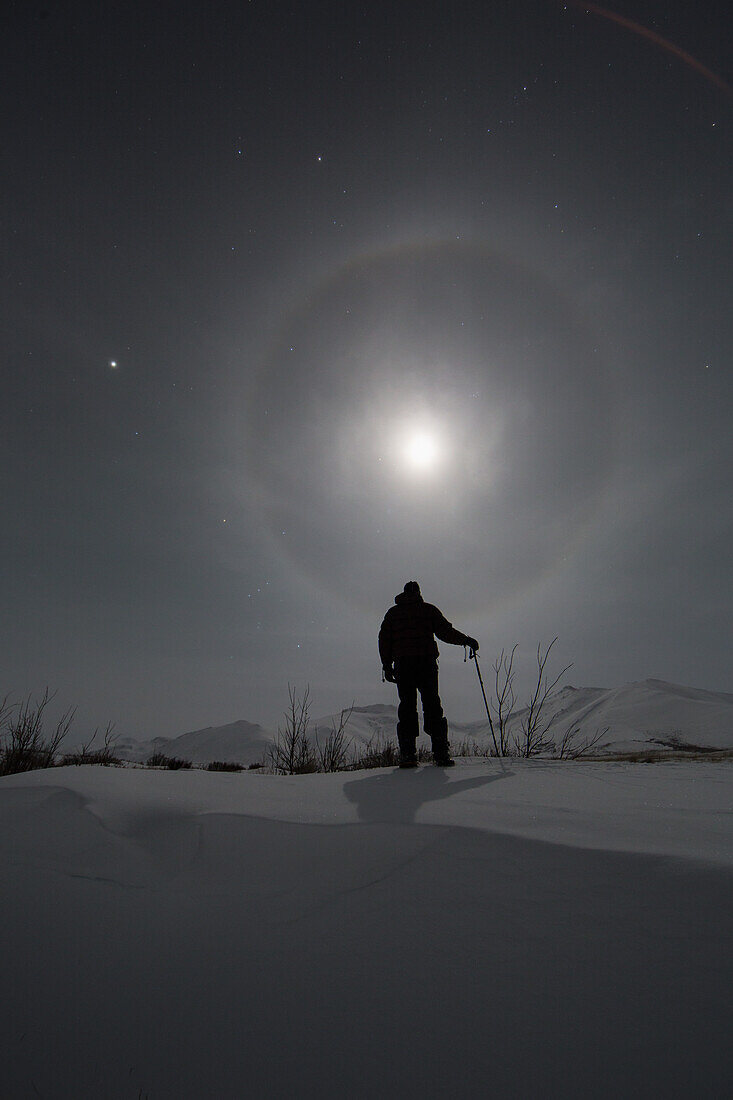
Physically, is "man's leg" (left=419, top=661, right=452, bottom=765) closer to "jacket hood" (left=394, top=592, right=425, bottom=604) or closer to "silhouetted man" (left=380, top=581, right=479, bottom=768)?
"silhouetted man" (left=380, top=581, right=479, bottom=768)

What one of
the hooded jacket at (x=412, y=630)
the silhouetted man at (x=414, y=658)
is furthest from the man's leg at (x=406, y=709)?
the hooded jacket at (x=412, y=630)

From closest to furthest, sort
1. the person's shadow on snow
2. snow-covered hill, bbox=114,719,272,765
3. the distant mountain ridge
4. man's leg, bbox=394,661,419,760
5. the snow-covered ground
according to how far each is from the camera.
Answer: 1. the snow-covered ground
2. the person's shadow on snow
3. man's leg, bbox=394,661,419,760
4. the distant mountain ridge
5. snow-covered hill, bbox=114,719,272,765

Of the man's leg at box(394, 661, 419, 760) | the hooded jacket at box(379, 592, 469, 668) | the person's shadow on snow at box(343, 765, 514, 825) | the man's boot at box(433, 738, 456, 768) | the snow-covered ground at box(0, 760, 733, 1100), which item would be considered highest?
the hooded jacket at box(379, 592, 469, 668)

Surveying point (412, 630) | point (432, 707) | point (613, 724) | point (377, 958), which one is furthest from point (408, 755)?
point (613, 724)

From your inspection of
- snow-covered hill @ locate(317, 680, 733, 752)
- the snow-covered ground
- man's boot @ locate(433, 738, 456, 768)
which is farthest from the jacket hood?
the snow-covered ground

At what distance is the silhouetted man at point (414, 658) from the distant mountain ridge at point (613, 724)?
1331 millimetres

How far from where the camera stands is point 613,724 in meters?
15.8

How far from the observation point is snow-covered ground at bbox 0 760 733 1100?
75 centimetres

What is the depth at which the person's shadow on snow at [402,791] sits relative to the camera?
5.61 feet

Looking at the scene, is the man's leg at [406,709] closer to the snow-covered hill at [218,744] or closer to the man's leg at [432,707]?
the man's leg at [432,707]

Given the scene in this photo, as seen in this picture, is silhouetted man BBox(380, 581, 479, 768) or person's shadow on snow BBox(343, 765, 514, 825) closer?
person's shadow on snow BBox(343, 765, 514, 825)

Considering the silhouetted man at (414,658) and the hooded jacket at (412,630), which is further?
the hooded jacket at (412,630)

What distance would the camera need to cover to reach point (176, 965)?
1000 millimetres

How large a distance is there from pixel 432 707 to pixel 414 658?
452 millimetres
